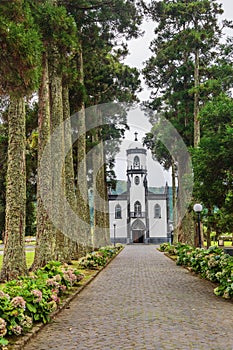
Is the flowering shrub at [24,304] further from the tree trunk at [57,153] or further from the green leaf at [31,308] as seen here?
the tree trunk at [57,153]

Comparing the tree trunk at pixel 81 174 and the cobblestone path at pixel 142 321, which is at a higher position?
the tree trunk at pixel 81 174

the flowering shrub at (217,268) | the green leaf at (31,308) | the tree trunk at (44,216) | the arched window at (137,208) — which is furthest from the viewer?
the arched window at (137,208)

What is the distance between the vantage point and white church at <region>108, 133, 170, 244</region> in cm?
6016

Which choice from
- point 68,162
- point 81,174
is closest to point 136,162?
point 81,174

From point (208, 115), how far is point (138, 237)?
49.4 m

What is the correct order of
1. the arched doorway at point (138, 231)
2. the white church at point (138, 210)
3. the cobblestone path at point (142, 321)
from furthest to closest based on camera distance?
1. the white church at point (138, 210)
2. the arched doorway at point (138, 231)
3. the cobblestone path at point (142, 321)

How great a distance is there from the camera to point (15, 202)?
1219cm

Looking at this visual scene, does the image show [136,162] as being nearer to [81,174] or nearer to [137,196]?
[137,196]

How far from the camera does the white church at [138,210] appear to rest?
60156 mm

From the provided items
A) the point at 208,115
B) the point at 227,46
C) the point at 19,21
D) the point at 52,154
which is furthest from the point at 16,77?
the point at 227,46

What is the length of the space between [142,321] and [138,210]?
53.4 metres

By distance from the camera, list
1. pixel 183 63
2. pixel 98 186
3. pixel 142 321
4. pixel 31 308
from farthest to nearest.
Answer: pixel 98 186, pixel 183 63, pixel 142 321, pixel 31 308

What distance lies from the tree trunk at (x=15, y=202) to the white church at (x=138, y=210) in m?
48.2

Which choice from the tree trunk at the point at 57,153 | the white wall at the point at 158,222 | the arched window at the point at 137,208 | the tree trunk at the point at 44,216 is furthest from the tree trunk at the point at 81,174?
the white wall at the point at 158,222
